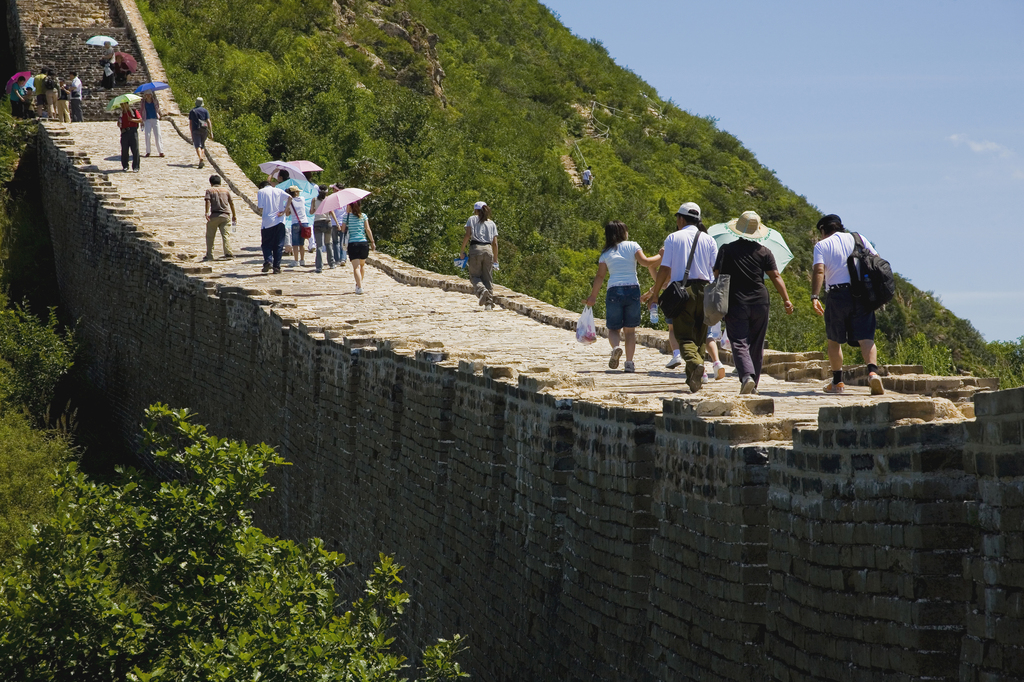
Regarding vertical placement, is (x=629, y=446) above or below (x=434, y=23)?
below

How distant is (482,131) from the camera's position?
4166 cm

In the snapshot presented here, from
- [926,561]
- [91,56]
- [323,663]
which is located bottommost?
[323,663]

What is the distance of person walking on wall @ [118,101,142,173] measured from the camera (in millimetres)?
25859

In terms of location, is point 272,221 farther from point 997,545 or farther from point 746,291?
point 997,545

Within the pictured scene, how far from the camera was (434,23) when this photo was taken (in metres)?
51.1

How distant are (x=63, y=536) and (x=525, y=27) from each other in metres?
48.7

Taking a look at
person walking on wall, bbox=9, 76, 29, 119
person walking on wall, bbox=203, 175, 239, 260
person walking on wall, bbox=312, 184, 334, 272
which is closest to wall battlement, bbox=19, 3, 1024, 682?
person walking on wall, bbox=203, 175, 239, 260

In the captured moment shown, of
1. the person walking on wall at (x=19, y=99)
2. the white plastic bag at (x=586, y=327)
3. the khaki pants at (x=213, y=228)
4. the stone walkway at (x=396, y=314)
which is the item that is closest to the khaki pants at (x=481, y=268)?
the stone walkway at (x=396, y=314)

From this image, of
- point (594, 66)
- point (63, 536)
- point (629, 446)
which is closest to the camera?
point (629, 446)

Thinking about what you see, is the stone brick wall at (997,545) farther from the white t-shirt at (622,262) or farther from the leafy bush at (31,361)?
the leafy bush at (31,361)

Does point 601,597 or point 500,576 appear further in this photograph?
point 500,576

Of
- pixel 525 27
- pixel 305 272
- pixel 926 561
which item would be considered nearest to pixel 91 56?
pixel 305 272

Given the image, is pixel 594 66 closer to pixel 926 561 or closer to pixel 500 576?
pixel 500 576

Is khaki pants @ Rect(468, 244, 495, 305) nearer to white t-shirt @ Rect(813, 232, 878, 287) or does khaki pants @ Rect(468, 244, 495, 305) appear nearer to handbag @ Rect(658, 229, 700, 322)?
handbag @ Rect(658, 229, 700, 322)
